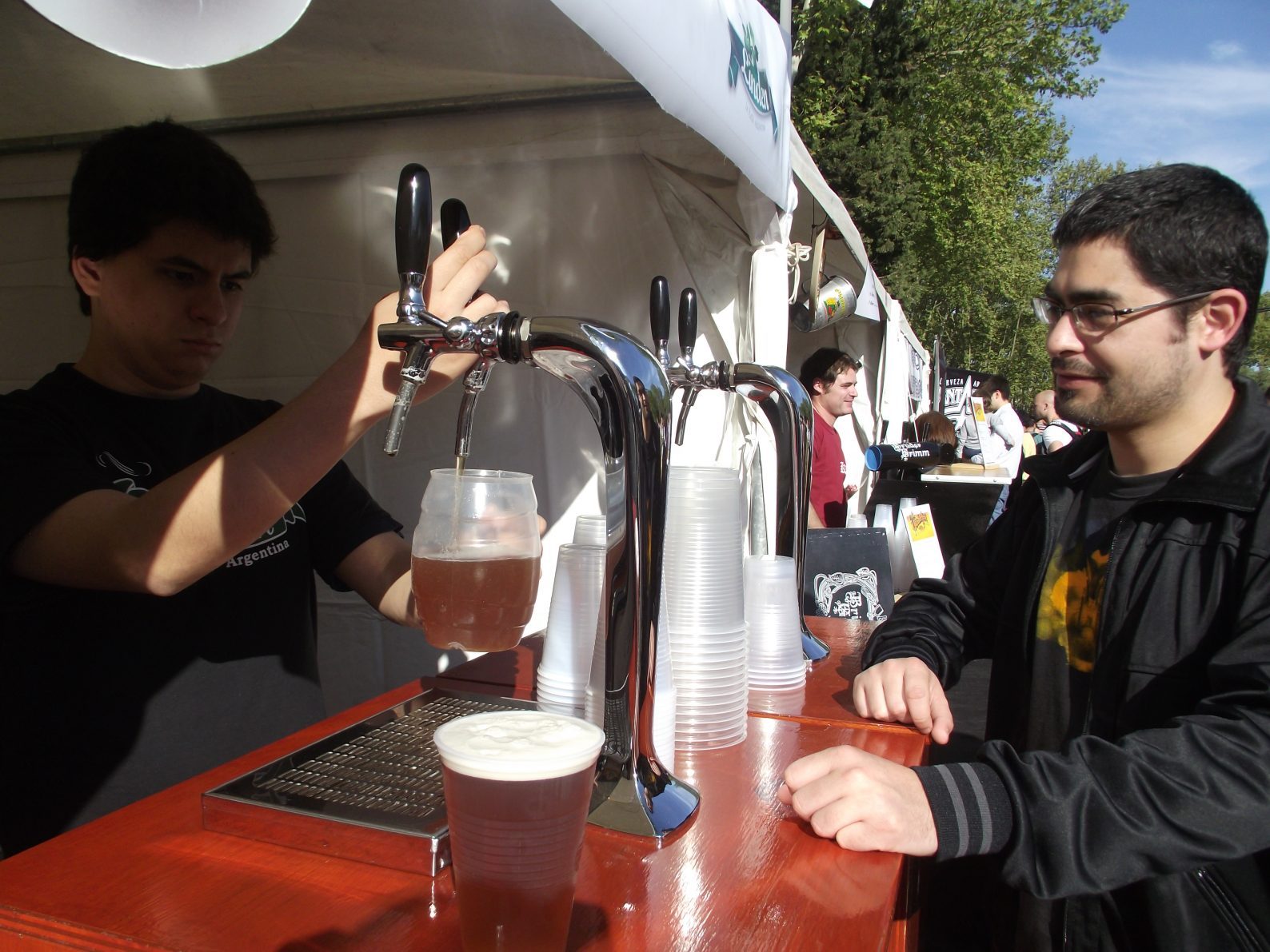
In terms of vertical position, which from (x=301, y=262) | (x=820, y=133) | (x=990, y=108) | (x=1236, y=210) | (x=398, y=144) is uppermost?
(x=990, y=108)

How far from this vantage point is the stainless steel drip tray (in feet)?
2.64

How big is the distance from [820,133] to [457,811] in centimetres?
1856

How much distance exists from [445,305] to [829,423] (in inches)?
183

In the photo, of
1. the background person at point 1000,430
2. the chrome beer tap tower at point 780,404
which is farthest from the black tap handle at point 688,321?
the background person at point 1000,430

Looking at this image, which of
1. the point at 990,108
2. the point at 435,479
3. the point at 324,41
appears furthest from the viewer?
the point at 990,108

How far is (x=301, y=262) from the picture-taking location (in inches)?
105

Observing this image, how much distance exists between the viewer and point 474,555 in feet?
3.10

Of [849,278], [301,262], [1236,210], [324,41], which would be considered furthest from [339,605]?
[849,278]

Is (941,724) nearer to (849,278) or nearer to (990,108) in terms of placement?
(849,278)

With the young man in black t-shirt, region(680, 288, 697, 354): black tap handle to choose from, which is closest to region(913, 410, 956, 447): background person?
region(680, 288, 697, 354): black tap handle

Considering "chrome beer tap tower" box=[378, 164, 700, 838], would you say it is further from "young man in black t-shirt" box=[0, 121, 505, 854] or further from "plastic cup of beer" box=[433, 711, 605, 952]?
"plastic cup of beer" box=[433, 711, 605, 952]

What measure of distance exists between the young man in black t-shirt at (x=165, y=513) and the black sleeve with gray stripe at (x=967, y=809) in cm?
75

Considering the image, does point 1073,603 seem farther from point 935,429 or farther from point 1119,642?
point 935,429

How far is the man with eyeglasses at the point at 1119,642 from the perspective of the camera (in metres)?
0.96
